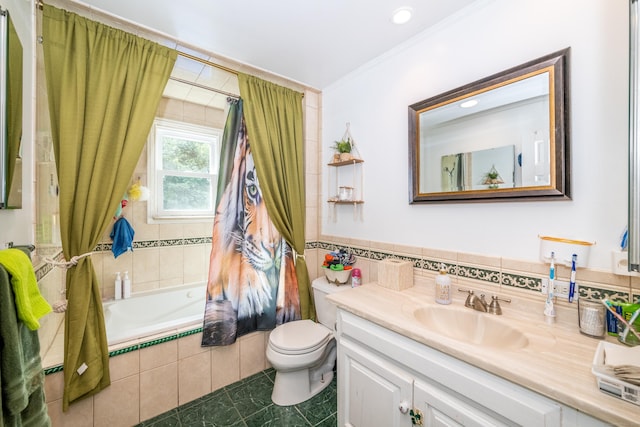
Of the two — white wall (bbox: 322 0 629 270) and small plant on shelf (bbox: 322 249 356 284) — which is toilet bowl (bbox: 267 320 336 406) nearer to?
small plant on shelf (bbox: 322 249 356 284)

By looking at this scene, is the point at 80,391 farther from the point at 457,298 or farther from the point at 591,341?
the point at 591,341

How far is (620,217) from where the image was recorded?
3.35 ft

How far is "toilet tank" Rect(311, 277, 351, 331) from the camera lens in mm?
2004

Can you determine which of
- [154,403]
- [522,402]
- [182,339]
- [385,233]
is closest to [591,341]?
[522,402]

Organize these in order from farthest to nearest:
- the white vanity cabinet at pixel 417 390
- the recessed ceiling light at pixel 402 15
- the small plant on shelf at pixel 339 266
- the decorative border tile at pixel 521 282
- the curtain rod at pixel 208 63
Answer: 1. the small plant on shelf at pixel 339 266
2. the curtain rod at pixel 208 63
3. the recessed ceiling light at pixel 402 15
4. the decorative border tile at pixel 521 282
5. the white vanity cabinet at pixel 417 390

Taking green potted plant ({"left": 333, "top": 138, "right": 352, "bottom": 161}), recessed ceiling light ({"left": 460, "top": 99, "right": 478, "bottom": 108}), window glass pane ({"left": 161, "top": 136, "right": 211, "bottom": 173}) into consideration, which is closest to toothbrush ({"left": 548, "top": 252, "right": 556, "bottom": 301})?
recessed ceiling light ({"left": 460, "top": 99, "right": 478, "bottom": 108})

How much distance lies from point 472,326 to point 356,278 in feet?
2.70

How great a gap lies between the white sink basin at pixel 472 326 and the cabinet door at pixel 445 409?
0.73ft

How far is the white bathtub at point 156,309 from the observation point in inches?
84.4

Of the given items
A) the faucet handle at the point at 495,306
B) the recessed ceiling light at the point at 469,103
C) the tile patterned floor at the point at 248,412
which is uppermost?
the recessed ceiling light at the point at 469,103

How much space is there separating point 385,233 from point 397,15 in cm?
134

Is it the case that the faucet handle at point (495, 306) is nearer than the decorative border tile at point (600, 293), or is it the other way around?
the decorative border tile at point (600, 293)

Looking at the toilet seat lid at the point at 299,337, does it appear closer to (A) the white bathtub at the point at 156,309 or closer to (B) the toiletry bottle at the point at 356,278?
(B) the toiletry bottle at the point at 356,278

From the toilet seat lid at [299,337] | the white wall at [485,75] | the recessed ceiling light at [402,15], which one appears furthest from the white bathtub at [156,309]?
→ the recessed ceiling light at [402,15]
